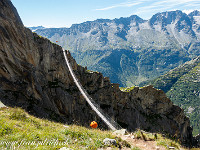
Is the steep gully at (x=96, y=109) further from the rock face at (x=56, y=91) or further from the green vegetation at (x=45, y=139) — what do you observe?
the green vegetation at (x=45, y=139)

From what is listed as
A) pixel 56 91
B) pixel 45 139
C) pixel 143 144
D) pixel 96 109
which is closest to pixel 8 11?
pixel 56 91

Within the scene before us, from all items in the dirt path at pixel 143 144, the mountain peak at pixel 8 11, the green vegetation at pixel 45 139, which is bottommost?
the dirt path at pixel 143 144

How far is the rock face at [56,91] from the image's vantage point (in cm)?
2972

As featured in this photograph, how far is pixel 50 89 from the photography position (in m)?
41.5

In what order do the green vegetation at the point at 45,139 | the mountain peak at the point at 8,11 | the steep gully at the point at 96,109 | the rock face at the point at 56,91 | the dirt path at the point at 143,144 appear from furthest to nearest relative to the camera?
the mountain peak at the point at 8,11 → the rock face at the point at 56,91 → the steep gully at the point at 96,109 → the dirt path at the point at 143,144 → the green vegetation at the point at 45,139

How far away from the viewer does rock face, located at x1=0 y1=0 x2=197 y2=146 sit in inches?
1170

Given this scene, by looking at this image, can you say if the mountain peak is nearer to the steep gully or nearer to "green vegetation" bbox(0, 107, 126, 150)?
the steep gully

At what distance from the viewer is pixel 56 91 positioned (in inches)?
1674

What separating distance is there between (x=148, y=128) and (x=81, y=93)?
33380mm

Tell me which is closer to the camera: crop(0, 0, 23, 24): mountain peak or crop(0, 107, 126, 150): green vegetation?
crop(0, 107, 126, 150): green vegetation

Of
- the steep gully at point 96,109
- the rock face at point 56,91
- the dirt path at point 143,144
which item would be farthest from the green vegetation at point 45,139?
the steep gully at point 96,109

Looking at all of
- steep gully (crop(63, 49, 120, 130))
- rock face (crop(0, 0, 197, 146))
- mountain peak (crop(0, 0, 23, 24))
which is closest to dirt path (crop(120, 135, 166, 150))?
rock face (crop(0, 0, 197, 146))

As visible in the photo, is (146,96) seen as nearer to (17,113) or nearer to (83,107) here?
(83,107)

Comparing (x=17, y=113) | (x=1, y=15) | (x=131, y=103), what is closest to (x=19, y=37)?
(x=1, y=15)
